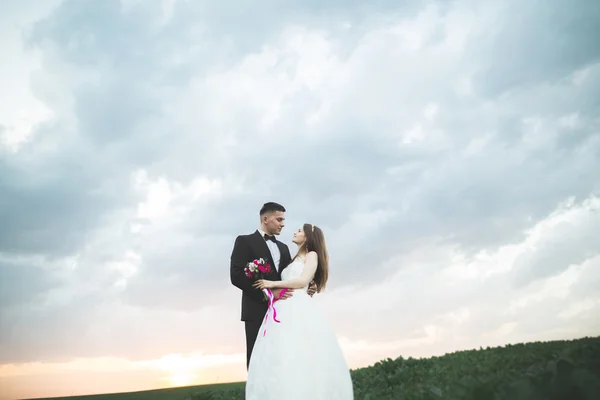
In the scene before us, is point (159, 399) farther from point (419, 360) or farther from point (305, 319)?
point (305, 319)

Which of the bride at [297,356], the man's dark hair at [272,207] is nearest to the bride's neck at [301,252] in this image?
the bride at [297,356]

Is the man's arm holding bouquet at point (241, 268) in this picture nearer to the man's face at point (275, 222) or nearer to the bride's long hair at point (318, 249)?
the man's face at point (275, 222)

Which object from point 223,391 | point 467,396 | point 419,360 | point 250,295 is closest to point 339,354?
point 250,295

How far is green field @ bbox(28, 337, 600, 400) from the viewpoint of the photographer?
10.6 feet

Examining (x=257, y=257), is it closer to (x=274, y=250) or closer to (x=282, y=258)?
(x=274, y=250)

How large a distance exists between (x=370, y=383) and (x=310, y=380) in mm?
6806

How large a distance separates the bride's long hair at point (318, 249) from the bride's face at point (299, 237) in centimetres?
5

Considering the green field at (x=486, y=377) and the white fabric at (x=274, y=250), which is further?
the white fabric at (x=274, y=250)

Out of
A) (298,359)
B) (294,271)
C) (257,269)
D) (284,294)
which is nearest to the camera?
(298,359)

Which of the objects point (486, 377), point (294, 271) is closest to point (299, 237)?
point (294, 271)

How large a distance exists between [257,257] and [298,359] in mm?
2659

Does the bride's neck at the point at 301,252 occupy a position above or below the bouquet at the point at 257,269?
above

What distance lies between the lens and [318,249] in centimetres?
943

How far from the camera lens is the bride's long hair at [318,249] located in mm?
9430
